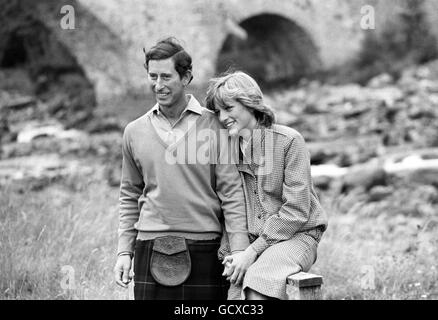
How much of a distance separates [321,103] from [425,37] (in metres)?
3.27

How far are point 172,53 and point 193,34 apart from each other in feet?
35.1

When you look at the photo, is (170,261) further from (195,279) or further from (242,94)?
(242,94)

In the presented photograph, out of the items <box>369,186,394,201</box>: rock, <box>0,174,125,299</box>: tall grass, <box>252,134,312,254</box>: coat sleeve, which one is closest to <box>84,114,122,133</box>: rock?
<box>369,186,394,201</box>: rock

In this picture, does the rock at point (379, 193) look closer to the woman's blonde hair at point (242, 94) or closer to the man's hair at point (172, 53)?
the woman's blonde hair at point (242, 94)

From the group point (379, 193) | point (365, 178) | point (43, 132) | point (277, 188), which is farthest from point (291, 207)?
point (43, 132)

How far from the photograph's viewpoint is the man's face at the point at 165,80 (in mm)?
2916

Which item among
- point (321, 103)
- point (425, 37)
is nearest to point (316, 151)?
point (321, 103)

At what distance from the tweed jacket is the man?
54 mm

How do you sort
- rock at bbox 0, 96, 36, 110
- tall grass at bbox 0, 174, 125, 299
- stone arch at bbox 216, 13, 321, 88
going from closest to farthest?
tall grass at bbox 0, 174, 125, 299 < rock at bbox 0, 96, 36, 110 < stone arch at bbox 216, 13, 321, 88

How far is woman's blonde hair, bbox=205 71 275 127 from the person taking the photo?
2908mm

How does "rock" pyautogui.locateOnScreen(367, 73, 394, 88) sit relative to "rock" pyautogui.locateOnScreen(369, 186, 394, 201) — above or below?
above

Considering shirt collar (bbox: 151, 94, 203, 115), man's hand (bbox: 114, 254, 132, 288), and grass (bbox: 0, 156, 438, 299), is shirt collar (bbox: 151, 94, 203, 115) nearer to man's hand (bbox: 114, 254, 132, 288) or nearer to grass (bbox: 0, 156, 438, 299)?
man's hand (bbox: 114, 254, 132, 288)

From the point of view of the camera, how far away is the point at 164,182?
293 cm

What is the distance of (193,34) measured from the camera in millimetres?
13461
